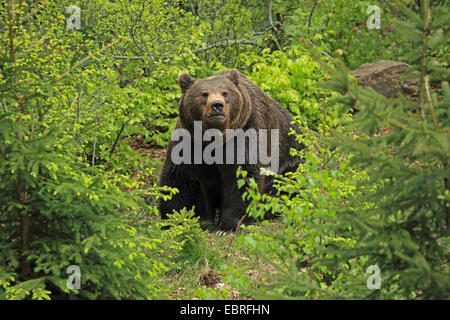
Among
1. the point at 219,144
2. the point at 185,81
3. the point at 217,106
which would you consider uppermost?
→ the point at 185,81

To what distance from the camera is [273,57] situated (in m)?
9.30

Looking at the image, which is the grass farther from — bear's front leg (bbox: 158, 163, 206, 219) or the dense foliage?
bear's front leg (bbox: 158, 163, 206, 219)

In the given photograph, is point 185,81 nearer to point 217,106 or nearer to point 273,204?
point 217,106

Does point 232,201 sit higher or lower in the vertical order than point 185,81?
lower

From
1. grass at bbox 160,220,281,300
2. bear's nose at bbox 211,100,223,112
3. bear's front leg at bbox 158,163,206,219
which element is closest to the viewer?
grass at bbox 160,220,281,300

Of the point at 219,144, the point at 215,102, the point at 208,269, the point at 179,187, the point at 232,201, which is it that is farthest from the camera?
the point at 179,187

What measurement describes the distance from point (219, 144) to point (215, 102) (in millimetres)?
649

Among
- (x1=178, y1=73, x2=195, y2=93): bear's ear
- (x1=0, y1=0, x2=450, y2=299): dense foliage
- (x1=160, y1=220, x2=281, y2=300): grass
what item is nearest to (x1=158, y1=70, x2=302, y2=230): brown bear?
(x1=178, y1=73, x2=195, y2=93): bear's ear

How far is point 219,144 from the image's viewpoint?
6.96 meters

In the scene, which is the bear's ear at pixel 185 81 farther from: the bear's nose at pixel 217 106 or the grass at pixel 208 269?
the grass at pixel 208 269

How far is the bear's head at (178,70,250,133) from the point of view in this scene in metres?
6.57

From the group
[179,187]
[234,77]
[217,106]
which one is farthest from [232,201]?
[234,77]

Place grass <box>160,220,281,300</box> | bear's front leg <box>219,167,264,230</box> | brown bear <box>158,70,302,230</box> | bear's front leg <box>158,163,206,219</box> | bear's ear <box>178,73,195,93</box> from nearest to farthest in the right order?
grass <box>160,220,281,300</box> → brown bear <box>158,70,302,230</box> → bear's ear <box>178,73,195,93</box> → bear's front leg <box>219,167,264,230</box> → bear's front leg <box>158,163,206,219</box>
